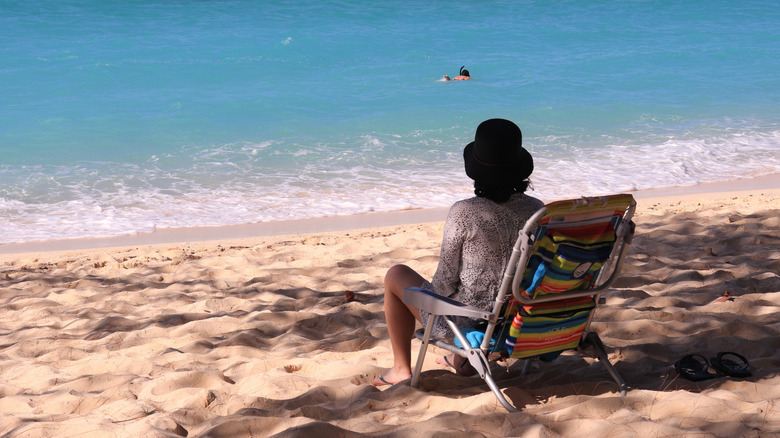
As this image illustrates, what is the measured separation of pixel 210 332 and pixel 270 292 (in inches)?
31.8

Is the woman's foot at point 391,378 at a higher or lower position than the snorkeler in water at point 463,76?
lower

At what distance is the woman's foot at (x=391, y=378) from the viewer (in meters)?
3.40

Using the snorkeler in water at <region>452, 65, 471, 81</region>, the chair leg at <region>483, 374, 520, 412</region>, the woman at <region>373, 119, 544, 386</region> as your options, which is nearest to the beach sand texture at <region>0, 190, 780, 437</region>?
the chair leg at <region>483, 374, 520, 412</region>

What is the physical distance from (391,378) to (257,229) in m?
4.99

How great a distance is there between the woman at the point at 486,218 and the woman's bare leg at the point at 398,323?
0.23 m

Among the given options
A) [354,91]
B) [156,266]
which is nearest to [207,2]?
[354,91]

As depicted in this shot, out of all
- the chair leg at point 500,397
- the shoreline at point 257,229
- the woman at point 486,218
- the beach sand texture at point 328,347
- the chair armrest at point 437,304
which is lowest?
the shoreline at point 257,229

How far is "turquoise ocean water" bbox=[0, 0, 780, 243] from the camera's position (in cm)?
992

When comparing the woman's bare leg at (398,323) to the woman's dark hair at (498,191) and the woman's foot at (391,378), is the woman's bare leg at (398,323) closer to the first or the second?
the woman's foot at (391,378)

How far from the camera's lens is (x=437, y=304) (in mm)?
3027

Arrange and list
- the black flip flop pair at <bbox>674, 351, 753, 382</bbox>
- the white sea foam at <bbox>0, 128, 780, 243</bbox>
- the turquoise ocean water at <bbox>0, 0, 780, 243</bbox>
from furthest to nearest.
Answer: the turquoise ocean water at <bbox>0, 0, 780, 243</bbox>, the white sea foam at <bbox>0, 128, 780, 243</bbox>, the black flip flop pair at <bbox>674, 351, 753, 382</bbox>

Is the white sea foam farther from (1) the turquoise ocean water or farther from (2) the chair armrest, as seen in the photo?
(2) the chair armrest

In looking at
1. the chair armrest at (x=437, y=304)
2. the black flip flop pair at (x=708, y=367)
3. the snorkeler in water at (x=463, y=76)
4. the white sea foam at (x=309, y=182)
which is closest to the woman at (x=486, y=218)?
the chair armrest at (x=437, y=304)

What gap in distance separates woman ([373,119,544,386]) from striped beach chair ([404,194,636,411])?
0.46 ft
